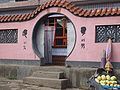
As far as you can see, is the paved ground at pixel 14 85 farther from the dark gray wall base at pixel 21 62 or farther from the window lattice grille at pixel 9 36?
the window lattice grille at pixel 9 36

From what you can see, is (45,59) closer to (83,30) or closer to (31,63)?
(31,63)

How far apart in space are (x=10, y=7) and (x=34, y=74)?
493 centimetres

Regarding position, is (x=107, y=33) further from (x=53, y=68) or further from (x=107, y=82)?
(x=53, y=68)

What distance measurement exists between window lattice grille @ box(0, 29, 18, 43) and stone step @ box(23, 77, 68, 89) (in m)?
2.48

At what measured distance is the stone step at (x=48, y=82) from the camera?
11.7 metres

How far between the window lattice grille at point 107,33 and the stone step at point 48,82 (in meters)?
2.10

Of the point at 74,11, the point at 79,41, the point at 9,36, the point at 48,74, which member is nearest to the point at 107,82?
the point at 79,41

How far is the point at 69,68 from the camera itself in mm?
12406

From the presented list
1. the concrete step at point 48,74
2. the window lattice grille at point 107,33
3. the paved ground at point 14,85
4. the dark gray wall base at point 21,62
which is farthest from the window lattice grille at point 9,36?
the window lattice grille at point 107,33

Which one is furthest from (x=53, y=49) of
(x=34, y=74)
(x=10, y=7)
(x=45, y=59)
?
(x=10, y=7)

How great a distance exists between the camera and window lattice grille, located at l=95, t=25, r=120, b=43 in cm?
1159

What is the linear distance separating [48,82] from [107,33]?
9.83 feet

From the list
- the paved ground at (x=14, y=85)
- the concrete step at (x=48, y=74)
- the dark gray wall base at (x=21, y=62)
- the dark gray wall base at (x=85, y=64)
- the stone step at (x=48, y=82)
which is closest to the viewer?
the dark gray wall base at (x=85, y=64)

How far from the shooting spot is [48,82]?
12.0 metres
